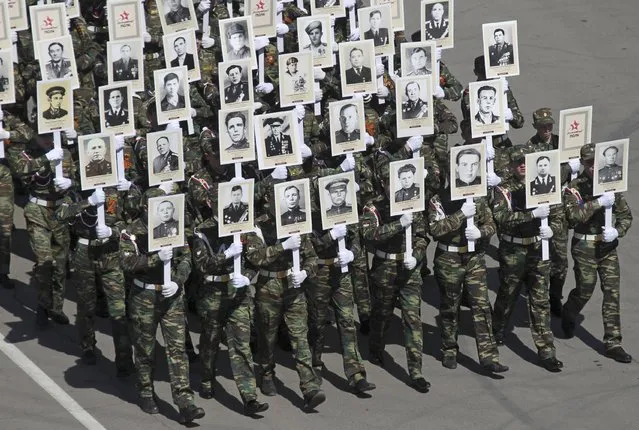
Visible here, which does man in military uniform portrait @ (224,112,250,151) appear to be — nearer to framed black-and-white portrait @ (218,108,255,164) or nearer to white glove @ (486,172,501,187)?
framed black-and-white portrait @ (218,108,255,164)

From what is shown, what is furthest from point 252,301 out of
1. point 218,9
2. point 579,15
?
point 579,15

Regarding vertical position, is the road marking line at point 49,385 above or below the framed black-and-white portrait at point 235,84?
below

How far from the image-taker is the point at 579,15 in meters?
27.9

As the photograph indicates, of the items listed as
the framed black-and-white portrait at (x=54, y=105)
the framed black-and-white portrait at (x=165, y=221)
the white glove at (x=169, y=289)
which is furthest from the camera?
the framed black-and-white portrait at (x=54, y=105)

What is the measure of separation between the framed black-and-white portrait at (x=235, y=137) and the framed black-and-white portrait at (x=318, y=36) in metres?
3.34

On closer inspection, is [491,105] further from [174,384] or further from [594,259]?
[174,384]

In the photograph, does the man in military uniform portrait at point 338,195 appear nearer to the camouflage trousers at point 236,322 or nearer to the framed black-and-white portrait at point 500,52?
the camouflage trousers at point 236,322

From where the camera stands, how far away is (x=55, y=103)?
694 inches

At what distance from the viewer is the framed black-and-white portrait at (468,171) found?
17.7 m

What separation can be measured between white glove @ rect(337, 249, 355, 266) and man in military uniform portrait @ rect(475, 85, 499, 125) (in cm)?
236

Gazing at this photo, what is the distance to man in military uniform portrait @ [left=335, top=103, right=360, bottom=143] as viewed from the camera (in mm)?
18141

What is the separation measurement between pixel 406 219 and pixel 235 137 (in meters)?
1.98

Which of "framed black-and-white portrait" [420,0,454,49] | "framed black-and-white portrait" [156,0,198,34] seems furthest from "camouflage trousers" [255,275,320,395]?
"framed black-and-white portrait" [420,0,454,49]

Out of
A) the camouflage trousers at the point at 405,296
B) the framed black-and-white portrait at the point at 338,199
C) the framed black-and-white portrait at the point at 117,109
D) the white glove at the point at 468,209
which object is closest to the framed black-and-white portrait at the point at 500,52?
the white glove at the point at 468,209
